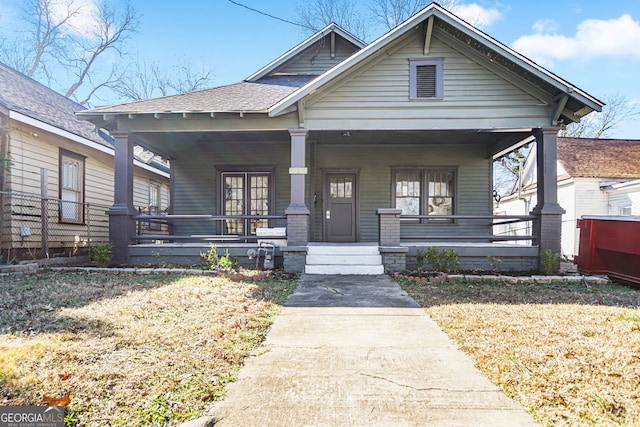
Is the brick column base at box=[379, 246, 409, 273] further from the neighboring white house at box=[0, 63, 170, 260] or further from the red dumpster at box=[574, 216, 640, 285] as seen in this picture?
the neighboring white house at box=[0, 63, 170, 260]

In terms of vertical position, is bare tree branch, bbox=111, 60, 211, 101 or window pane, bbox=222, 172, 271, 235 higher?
bare tree branch, bbox=111, 60, 211, 101

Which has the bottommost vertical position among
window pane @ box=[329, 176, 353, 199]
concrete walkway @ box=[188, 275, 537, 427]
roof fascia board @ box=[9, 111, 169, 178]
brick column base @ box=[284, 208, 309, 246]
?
concrete walkway @ box=[188, 275, 537, 427]

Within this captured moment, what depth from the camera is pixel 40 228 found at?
31.8 feet

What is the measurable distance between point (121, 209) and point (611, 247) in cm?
1018

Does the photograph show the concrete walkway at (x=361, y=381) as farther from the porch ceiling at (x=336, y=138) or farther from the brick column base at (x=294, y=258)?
the porch ceiling at (x=336, y=138)

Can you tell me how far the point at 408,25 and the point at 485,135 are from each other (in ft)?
12.4

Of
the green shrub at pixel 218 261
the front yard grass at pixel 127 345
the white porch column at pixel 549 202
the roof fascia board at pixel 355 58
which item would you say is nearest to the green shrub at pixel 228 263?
the green shrub at pixel 218 261

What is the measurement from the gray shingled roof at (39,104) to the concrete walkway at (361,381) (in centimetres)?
878

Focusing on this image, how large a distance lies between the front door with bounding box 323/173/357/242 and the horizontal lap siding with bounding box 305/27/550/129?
2.97 m

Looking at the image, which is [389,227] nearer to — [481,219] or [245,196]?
[481,219]

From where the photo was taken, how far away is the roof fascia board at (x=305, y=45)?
11672 millimetres

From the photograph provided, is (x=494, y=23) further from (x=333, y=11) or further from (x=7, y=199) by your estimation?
(x=7, y=199)

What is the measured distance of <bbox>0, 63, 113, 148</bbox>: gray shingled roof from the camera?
9.18m

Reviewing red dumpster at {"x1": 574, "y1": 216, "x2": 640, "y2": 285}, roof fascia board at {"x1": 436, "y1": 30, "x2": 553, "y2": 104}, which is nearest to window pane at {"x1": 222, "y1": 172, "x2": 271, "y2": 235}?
roof fascia board at {"x1": 436, "y1": 30, "x2": 553, "y2": 104}
